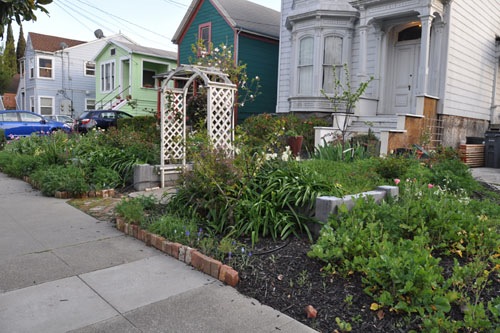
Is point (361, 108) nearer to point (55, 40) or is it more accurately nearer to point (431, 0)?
point (431, 0)

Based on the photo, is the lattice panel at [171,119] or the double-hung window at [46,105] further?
the double-hung window at [46,105]

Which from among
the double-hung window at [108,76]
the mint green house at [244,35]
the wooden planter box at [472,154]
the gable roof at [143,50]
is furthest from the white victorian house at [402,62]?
the double-hung window at [108,76]

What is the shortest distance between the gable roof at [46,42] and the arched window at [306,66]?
2489 cm

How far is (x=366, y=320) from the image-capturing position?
9.36ft

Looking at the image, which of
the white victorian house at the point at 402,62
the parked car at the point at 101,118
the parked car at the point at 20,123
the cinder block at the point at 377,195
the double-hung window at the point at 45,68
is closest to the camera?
the cinder block at the point at 377,195

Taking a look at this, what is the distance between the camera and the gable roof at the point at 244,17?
17578 mm

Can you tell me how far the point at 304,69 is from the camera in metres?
13.5

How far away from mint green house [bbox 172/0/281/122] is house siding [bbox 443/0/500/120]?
26.8 ft

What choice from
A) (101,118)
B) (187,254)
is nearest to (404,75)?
(187,254)

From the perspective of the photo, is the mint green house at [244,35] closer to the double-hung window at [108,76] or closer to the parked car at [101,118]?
the parked car at [101,118]

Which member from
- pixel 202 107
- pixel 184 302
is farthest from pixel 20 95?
pixel 184 302

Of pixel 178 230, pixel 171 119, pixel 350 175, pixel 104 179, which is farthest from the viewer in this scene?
pixel 171 119

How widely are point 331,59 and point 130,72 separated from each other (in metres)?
15.5

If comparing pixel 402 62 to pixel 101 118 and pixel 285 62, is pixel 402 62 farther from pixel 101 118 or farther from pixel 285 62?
pixel 101 118
